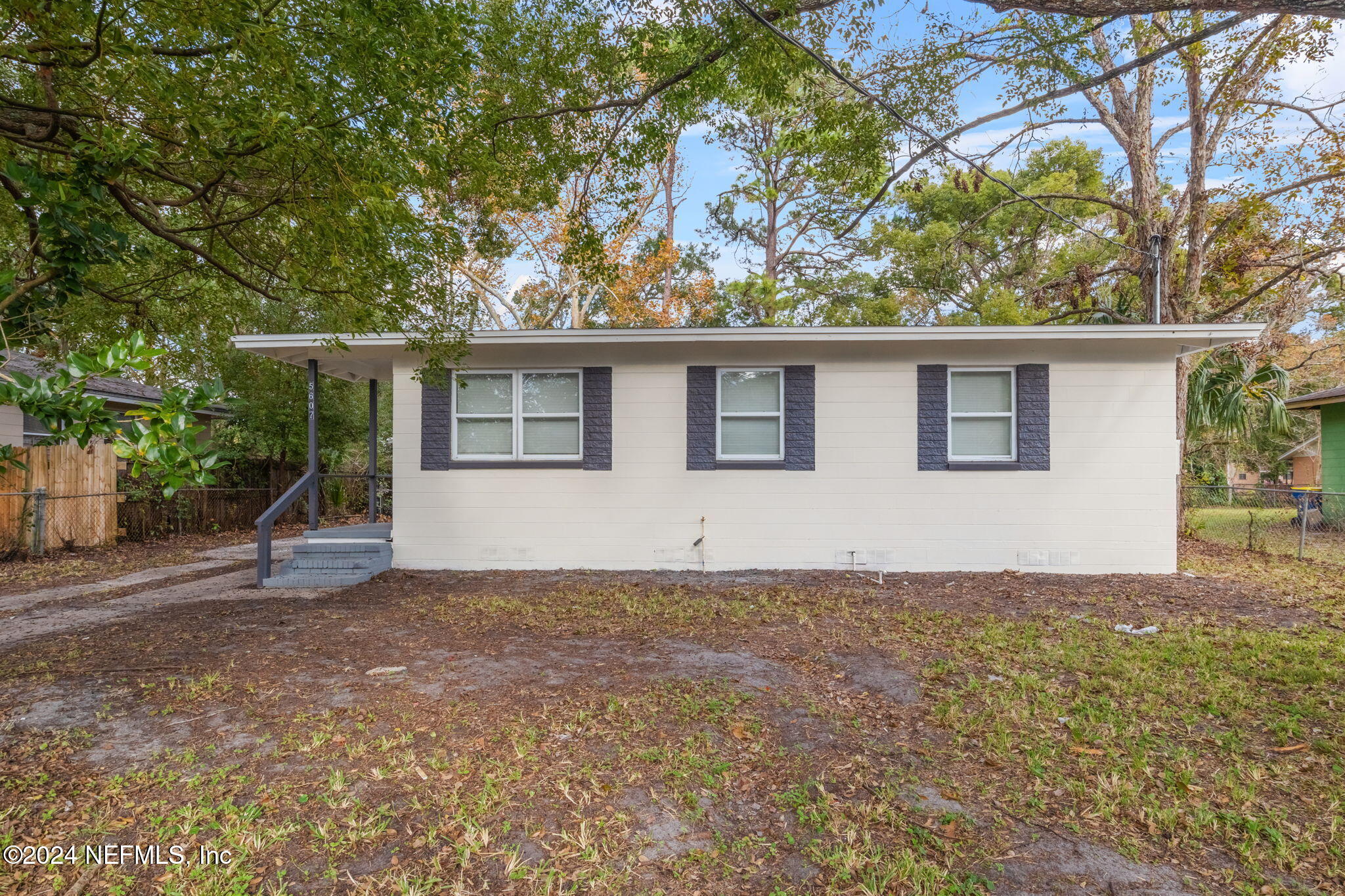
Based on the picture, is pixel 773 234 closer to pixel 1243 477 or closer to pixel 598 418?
pixel 598 418

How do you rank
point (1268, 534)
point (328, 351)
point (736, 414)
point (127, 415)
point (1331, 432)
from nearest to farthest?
point (127, 415) → point (328, 351) → point (736, 414) → point (1268, 534) → point (1331, 432)

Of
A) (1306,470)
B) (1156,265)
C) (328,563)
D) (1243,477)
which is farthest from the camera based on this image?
(1243,477)

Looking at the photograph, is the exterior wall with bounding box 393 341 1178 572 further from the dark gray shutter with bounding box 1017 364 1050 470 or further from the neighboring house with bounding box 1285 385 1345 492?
the neighboring house with bounding box 1285 385 1345 492

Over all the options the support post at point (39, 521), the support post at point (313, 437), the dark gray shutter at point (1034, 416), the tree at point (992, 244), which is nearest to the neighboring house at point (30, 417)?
the support post at point (39, 521)

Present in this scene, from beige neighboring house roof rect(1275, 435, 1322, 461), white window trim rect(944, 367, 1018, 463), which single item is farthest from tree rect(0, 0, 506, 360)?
beige neighboring house roof rect(1275, 435, 1322, 461)

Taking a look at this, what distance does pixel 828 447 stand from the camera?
26.0 ft

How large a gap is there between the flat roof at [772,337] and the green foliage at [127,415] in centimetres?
561

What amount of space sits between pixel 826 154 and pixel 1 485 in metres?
11.6

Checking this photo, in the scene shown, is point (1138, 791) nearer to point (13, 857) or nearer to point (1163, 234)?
point (13, 857)

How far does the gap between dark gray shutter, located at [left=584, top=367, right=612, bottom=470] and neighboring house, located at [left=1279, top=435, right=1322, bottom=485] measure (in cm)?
2423

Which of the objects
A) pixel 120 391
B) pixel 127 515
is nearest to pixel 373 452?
pixel 127 515

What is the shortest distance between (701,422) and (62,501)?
9170mm

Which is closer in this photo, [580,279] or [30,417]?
[30,417]

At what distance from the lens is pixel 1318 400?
13.9 metres
